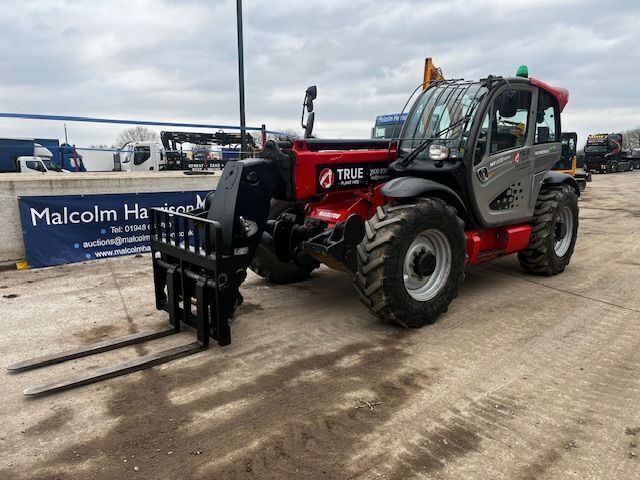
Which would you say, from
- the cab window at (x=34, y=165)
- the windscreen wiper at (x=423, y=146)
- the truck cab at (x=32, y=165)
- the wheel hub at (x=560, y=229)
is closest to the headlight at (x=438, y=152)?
the windscreen wiper at (x=423, y=146)

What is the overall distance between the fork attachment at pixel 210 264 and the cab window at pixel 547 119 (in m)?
3.59

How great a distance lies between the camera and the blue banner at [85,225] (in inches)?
277

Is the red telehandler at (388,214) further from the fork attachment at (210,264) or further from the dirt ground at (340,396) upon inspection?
the dirt ground at (340,396)

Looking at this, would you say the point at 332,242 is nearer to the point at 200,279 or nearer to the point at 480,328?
the point at 200,279

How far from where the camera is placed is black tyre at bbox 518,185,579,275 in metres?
6.21

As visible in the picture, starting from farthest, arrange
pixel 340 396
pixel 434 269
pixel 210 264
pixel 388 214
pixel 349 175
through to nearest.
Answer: pixel 349 175 → pixel 434 269 → pixel 388 214 → pixel 210 264 → pixel 340 396

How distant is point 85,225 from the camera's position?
24.2 ft

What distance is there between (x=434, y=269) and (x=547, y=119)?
2926 millimetres

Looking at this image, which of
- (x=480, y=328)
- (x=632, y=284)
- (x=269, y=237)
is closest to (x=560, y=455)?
(x=480, y=328)

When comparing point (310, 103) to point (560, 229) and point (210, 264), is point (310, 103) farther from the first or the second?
point (560, 229)

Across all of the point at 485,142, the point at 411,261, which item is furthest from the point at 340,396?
the point at 485,142

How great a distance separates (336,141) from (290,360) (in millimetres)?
A: 2365

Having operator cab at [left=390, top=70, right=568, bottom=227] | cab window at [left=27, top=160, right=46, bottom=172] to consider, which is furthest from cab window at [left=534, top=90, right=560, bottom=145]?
cab window at [left=27, top=160, right=46, bottom=172]

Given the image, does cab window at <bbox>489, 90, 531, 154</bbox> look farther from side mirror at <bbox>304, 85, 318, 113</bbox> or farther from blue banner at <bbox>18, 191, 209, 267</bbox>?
blue banner at <bbox>18, 191, 209, 267</bbox>
